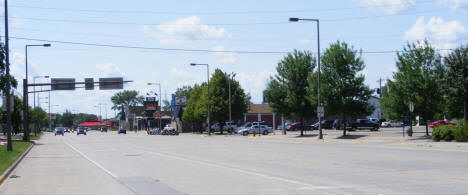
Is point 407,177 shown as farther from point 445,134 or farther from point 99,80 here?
point 99,80

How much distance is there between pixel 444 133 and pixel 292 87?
19737 mm

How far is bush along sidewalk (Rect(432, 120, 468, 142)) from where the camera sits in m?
29.8

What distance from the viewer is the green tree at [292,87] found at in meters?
49.2

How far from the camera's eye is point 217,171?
16.1 m

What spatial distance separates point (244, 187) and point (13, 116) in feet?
222

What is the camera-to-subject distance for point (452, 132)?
30719mm

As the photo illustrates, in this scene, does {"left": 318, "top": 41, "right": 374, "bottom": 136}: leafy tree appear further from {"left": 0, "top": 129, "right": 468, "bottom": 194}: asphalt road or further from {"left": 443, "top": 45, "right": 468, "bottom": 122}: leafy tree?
{"left": 0, "top": 129, "right": 468, "bottom": 194}: asphalt road

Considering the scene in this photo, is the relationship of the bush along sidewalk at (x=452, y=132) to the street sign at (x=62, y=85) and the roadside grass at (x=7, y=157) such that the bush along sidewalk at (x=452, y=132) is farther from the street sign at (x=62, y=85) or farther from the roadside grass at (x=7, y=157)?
the street sign at (x=62, y=85)

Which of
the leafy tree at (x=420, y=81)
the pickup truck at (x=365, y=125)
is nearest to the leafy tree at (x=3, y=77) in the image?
the leafy tree at (x=420, y=81)

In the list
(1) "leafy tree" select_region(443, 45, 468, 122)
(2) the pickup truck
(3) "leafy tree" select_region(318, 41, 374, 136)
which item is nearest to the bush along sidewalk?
(1) "leafy tree" select_region(443, 45, 468, 122)

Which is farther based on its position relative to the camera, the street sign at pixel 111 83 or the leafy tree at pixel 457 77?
the street sign at pixel 111 83

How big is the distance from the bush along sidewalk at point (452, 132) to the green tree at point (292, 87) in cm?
1743

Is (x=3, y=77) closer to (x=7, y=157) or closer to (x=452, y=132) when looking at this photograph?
(x=7, y=157)

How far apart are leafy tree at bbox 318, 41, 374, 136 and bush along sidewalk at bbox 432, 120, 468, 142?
34.4 feet
